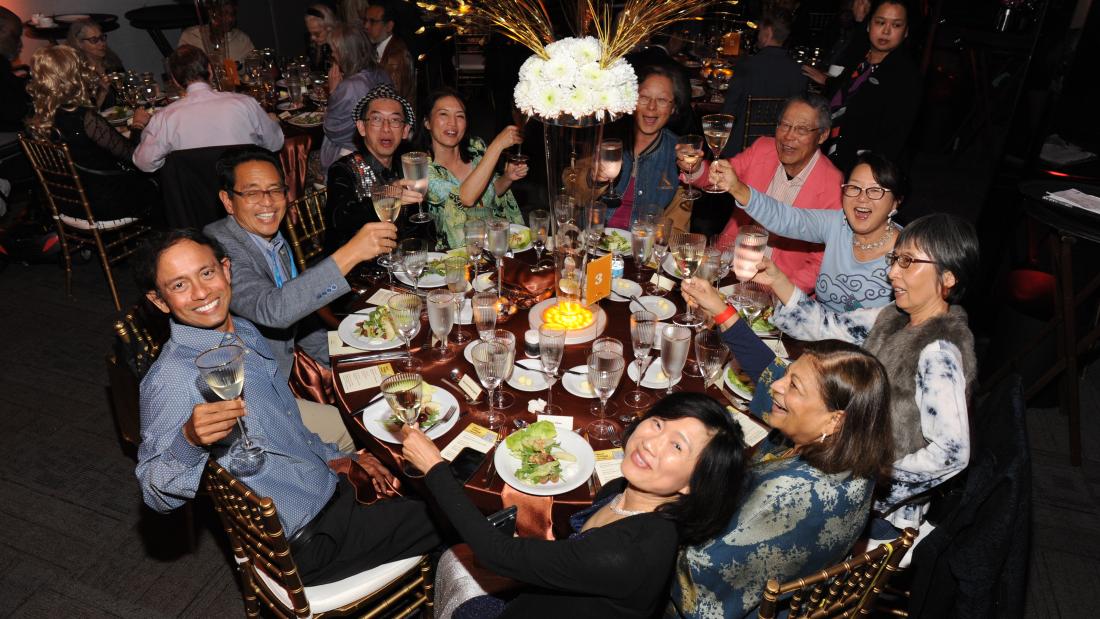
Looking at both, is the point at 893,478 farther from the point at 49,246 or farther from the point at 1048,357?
the point at 49,246

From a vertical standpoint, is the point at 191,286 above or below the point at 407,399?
above

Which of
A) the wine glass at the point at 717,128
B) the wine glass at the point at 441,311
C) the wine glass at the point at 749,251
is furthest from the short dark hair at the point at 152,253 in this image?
the wine glass at the point at 717,128

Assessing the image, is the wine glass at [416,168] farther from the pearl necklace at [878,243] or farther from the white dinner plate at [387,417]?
the pearl necklace at [878,243]

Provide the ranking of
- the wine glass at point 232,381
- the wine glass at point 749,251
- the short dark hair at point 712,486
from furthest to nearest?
1. the wine glass at point 749,251
2. the wine glass at point 232,381
3. the short dark hair at point 712,486

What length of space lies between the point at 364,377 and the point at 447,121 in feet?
5.97

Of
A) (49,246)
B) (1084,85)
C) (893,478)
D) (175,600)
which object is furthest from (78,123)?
(1084,85)

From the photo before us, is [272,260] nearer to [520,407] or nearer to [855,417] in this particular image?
[520,407]

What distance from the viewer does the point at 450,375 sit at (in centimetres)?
253

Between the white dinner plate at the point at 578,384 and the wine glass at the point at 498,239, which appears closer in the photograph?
the white dinner plate at the point at 578,384

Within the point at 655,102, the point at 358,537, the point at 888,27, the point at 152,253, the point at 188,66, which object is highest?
the point at 888,27

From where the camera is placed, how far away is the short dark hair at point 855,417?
183 cm

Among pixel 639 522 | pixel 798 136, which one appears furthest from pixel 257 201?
pixel 798 136

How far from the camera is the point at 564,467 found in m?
2.13

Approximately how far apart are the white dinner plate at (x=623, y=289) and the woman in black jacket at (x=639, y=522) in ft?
3.91
